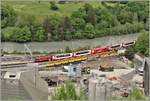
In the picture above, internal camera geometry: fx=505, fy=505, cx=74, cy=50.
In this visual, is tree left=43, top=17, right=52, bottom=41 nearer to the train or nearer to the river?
the river

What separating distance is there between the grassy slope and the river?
1050 millimetres

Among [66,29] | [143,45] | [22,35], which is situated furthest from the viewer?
[66,29]

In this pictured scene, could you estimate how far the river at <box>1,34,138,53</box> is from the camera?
24.6 feet

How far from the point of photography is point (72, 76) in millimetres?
5289

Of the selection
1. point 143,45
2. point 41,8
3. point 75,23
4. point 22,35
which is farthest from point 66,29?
point 143,45

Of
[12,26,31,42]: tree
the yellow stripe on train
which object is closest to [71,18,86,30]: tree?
[12,26,31,42]: tree

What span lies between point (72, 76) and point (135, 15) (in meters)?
3.87

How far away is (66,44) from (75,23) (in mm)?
797

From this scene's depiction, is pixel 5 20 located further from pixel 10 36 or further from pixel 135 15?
pixel 135 15

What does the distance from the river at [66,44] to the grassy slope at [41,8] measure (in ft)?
3.45

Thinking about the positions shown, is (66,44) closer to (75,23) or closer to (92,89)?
(75,23)

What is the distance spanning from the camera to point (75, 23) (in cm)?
852

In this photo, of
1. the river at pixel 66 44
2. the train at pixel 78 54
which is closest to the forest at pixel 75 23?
the river at pixel 66 44

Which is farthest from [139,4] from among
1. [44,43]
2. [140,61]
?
[140,61]
